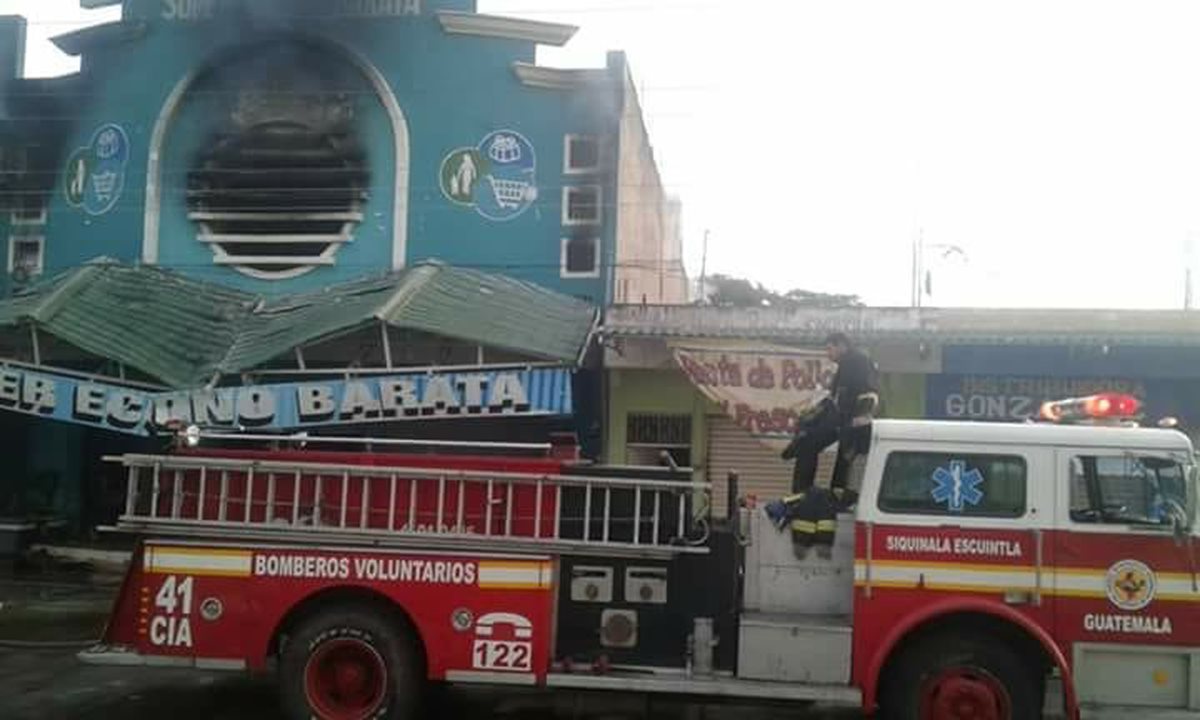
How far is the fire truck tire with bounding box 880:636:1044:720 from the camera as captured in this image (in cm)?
671

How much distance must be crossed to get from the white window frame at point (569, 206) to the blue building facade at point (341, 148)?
21 millimetres

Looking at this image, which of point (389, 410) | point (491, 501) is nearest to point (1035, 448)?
point (491, 501)

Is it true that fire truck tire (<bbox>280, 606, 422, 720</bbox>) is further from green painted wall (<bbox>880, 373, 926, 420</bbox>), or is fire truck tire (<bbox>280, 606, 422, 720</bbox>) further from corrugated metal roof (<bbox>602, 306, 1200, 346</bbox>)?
A: green painted wall (<bbox>880, 373, 926, 420</bbox>)

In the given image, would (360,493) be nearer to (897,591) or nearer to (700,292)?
(897,591)

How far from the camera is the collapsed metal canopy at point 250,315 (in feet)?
45.5

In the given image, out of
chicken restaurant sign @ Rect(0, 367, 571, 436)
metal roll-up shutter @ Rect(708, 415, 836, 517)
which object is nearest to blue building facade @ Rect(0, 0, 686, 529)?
metal roll-up shutter @ Rect(708, 415, 836, 517)

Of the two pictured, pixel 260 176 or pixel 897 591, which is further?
pixel 260 176

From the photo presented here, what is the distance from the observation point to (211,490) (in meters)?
7.40

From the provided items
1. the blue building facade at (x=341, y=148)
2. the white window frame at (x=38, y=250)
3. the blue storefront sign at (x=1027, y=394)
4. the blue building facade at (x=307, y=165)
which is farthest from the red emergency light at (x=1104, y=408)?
the white window frame at (x=38, y=250)

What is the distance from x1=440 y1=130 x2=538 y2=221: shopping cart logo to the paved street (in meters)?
8.88

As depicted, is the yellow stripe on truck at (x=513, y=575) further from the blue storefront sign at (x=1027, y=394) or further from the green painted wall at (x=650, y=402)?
the blue storefront sign at (x=1027, y=394)

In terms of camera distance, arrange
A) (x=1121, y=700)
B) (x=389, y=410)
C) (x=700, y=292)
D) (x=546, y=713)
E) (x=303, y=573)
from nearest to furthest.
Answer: (x=1121, y=700)
(x=303, y=573)
(x=546, y=713)
(x=389, y=410)
(x=700, y=292)

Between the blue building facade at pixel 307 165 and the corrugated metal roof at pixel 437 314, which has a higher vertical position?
the blue building facade at pixel 307 165

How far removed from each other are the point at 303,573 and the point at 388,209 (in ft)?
33.0
